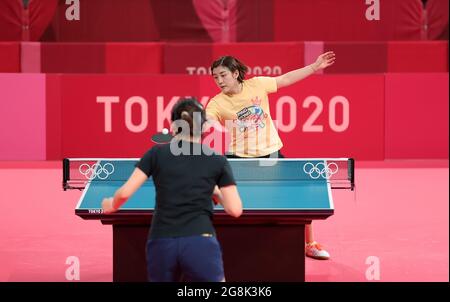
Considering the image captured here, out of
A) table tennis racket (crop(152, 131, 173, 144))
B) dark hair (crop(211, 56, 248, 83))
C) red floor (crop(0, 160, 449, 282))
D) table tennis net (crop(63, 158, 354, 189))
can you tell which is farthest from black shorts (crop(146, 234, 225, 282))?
dark hair (crop(211, 56, 248, 83))

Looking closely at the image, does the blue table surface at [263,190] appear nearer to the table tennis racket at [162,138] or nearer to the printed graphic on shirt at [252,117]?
the printed graphic on shirt at [252,117]

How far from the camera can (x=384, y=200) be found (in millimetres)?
9211

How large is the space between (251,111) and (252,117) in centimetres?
4

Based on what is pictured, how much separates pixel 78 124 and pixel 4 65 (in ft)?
4.10

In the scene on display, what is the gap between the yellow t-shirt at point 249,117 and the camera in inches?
260

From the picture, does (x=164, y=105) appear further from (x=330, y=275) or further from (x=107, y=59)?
(x=330, y=275)

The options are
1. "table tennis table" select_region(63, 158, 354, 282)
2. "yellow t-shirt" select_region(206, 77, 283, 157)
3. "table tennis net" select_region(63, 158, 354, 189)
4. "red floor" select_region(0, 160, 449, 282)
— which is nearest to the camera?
"table tennis table" select_region(63, 158, 354, 282)

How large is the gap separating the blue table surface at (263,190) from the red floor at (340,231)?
25.4 inches

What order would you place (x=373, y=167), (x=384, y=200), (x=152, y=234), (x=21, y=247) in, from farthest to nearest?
1. (x=373, y=167)
2. (x=384, y=200)
3. (x=21, y=247)
4. (x=152, y=234)

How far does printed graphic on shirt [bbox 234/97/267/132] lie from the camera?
6.61 meters

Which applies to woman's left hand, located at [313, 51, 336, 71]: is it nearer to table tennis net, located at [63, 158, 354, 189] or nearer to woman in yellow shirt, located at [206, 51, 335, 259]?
woman in yellow shirt, located at [206, 51, 335, 259]

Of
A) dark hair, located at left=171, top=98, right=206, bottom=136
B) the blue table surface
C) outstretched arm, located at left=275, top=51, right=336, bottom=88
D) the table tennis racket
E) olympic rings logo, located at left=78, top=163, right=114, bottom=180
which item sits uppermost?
outstretched arm, located at left=275, top=51, right=336, bottom=88

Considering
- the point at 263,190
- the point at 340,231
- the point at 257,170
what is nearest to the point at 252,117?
the point at 257,170
